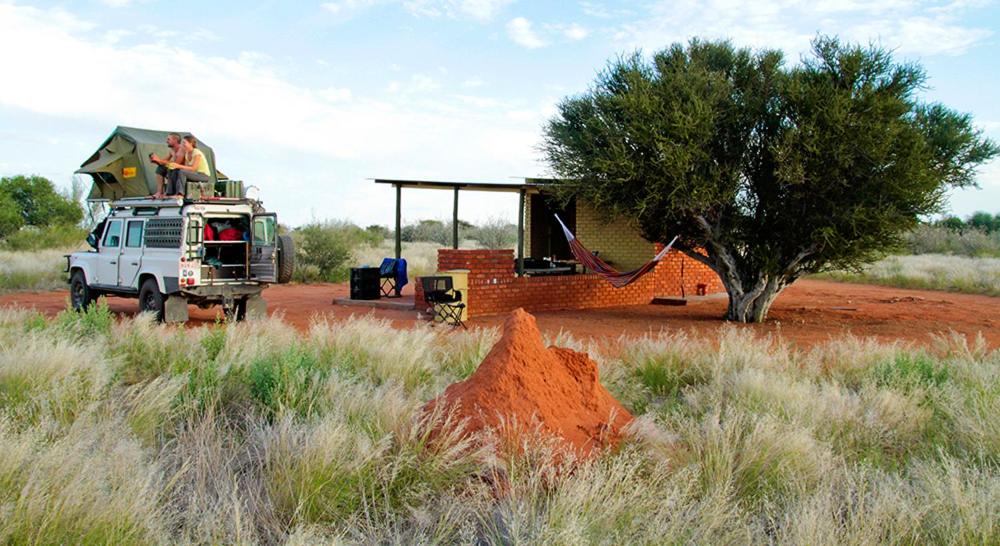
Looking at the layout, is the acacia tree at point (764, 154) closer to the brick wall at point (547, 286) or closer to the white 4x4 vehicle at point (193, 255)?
the brick wall at point (547, 286)

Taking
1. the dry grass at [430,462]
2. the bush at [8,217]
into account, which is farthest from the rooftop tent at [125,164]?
the bush at [8,217]

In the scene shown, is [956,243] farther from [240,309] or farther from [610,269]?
[240,309]

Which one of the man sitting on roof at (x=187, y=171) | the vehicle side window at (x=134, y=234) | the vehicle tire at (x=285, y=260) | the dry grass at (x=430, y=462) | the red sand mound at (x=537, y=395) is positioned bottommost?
the dry grass at (x=430, y=462)

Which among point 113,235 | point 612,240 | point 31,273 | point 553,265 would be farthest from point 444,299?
point 31,273

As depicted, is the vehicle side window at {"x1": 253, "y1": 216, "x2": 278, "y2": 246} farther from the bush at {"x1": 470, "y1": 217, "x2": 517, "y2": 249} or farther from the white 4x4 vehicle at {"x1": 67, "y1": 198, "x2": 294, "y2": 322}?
the bush at {"x1": 470, "y1": 217, "x2": 517, "y2": 249}

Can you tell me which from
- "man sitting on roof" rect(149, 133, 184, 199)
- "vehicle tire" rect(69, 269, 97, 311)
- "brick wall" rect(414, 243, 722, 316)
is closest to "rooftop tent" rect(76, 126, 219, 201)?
"vehicle tire" rect(69, 269, 97, 311)

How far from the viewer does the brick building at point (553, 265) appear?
51.0 feet

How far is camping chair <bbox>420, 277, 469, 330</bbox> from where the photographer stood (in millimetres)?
13595

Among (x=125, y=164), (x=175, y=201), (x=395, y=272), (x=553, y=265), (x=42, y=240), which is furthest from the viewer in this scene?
(x=42, y=240)

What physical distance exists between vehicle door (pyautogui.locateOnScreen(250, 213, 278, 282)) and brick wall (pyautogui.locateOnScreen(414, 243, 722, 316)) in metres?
3.32

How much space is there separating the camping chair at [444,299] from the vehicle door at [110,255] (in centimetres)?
518

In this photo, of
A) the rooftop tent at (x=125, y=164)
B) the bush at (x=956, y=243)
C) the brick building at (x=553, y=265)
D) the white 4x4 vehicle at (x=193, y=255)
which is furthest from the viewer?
the bush at (x=956, y=243)

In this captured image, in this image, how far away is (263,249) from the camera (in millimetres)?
13055

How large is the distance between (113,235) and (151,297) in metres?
1.75
